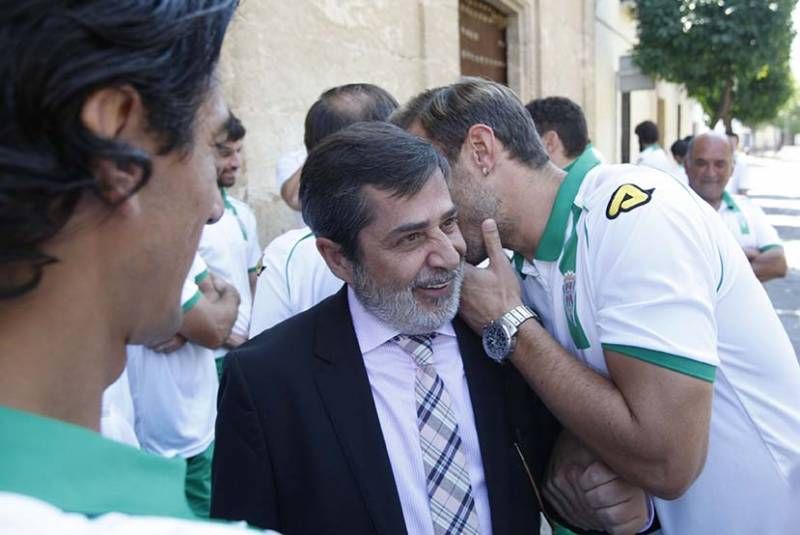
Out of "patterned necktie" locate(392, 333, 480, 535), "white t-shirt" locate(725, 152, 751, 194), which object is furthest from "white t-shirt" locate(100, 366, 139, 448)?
"white t-shirt" locate(725, 152, 751, 194)

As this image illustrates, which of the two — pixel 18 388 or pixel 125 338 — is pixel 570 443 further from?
pixel 18 388

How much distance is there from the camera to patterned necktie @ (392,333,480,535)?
1.65 meters

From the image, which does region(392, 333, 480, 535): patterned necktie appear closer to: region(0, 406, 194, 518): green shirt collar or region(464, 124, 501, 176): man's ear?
region(464, 124, 501, 176): man's ear

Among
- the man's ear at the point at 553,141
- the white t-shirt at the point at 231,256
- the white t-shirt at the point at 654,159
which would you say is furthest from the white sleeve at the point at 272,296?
the white t-shirt at the point at 654,159

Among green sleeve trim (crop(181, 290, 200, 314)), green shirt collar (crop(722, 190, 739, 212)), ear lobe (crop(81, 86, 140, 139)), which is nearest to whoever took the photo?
ear lobe (crop(81, 86, 140, 139))

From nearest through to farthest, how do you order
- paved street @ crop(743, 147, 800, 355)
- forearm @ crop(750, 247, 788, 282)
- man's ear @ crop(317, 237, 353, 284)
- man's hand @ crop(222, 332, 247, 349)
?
1. man's ear @ crop(317, 237, 353, 284)
2. man's hand @ crop(222, 332, 247, 349)
3. forearm @ crop(750, 247, 788, 282)
4. paved street @ crop(743, 147, 800, 355)

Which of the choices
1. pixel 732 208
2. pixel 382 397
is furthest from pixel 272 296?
pixel 732 208

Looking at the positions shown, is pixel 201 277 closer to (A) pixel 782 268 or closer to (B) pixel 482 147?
(B) pixel 482 147

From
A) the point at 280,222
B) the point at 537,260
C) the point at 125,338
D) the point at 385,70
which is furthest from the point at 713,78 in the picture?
the point at 125,338

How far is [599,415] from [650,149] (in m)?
7.37

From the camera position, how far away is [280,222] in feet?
15.9

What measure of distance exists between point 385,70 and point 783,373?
481cm

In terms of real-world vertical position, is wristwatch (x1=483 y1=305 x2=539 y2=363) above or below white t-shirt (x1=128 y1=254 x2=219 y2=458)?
above

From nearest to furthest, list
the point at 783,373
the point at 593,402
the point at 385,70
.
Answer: the point at 593,402 < the point at 783,373 < the point at 385,70
